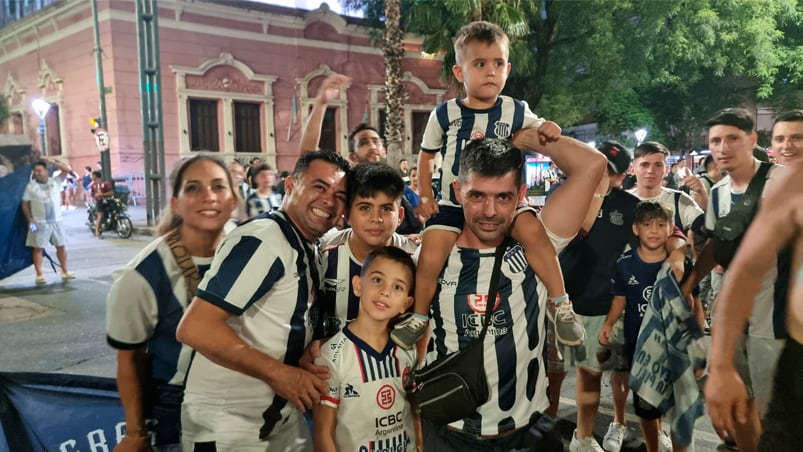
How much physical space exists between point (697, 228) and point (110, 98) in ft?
75.9

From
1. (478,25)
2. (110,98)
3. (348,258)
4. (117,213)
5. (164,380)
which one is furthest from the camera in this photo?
(110,98)

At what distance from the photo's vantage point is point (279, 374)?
2.05 m

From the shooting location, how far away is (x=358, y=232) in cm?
262

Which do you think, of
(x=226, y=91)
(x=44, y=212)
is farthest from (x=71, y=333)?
(x=226, y=91)

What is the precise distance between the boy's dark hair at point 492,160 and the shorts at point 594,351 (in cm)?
200

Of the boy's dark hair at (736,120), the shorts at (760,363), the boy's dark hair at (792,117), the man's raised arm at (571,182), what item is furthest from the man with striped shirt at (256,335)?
the boy's dark hair at (792,117)

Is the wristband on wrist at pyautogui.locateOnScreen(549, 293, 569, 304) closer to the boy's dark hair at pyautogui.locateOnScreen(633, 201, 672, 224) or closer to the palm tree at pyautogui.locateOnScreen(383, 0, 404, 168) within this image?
the boy's dark hair at pyautogui.locateOnScreen(633, 201, 672, 224)

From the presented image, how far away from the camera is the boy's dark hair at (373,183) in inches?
102

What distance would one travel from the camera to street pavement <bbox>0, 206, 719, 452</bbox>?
4.48 metres

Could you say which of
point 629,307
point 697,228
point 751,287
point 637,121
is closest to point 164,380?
point 751,287

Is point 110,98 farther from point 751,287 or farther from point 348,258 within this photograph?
point 751,287

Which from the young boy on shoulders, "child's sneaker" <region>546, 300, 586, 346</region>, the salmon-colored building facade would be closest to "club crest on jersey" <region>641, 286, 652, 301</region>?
the young boy on shoulders

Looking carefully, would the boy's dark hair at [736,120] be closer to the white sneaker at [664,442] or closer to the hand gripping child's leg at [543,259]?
the white sneaker at [664,442]

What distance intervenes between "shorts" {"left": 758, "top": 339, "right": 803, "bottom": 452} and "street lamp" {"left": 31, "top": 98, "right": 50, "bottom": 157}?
78.5 ft
